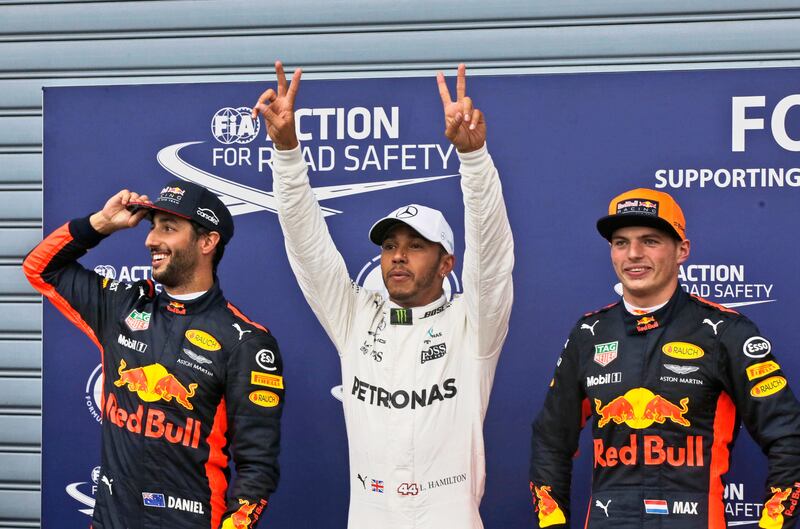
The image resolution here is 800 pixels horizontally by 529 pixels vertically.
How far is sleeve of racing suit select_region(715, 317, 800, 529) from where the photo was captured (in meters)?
2.66

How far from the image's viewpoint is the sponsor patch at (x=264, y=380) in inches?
119

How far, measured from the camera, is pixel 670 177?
11.9 ft

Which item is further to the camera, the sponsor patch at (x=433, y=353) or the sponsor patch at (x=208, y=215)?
the sponsor patch at (x=208, y=215)

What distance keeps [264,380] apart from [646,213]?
1.18m

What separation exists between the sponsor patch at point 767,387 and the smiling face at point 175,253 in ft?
5.38

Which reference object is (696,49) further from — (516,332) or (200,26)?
(200,26)

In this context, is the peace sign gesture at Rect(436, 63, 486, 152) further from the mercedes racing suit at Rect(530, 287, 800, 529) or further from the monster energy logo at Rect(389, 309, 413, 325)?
the mercedes racing suit at Rect(530, 287, 800, 529)

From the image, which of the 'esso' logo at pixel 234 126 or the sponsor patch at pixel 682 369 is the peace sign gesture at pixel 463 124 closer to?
the sponsor patch at pixel 682 369

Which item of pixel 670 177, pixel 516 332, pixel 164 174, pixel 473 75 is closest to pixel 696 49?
pixel 670 177

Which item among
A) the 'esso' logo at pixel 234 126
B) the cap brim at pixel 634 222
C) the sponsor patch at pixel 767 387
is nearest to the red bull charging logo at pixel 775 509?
the sponsor patch at pixel 767 387

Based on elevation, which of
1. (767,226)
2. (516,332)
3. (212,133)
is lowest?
(516,332)

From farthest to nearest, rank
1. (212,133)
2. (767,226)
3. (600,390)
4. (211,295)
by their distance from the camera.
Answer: (212,133) → (767,226) → (211,295) → (600,390)

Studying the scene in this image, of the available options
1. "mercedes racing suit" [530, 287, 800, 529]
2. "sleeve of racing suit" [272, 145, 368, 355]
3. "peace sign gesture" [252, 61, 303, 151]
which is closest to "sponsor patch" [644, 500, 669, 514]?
"mercedes racing suit" [530, 287, 800, 529]

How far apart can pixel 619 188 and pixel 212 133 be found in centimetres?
151
